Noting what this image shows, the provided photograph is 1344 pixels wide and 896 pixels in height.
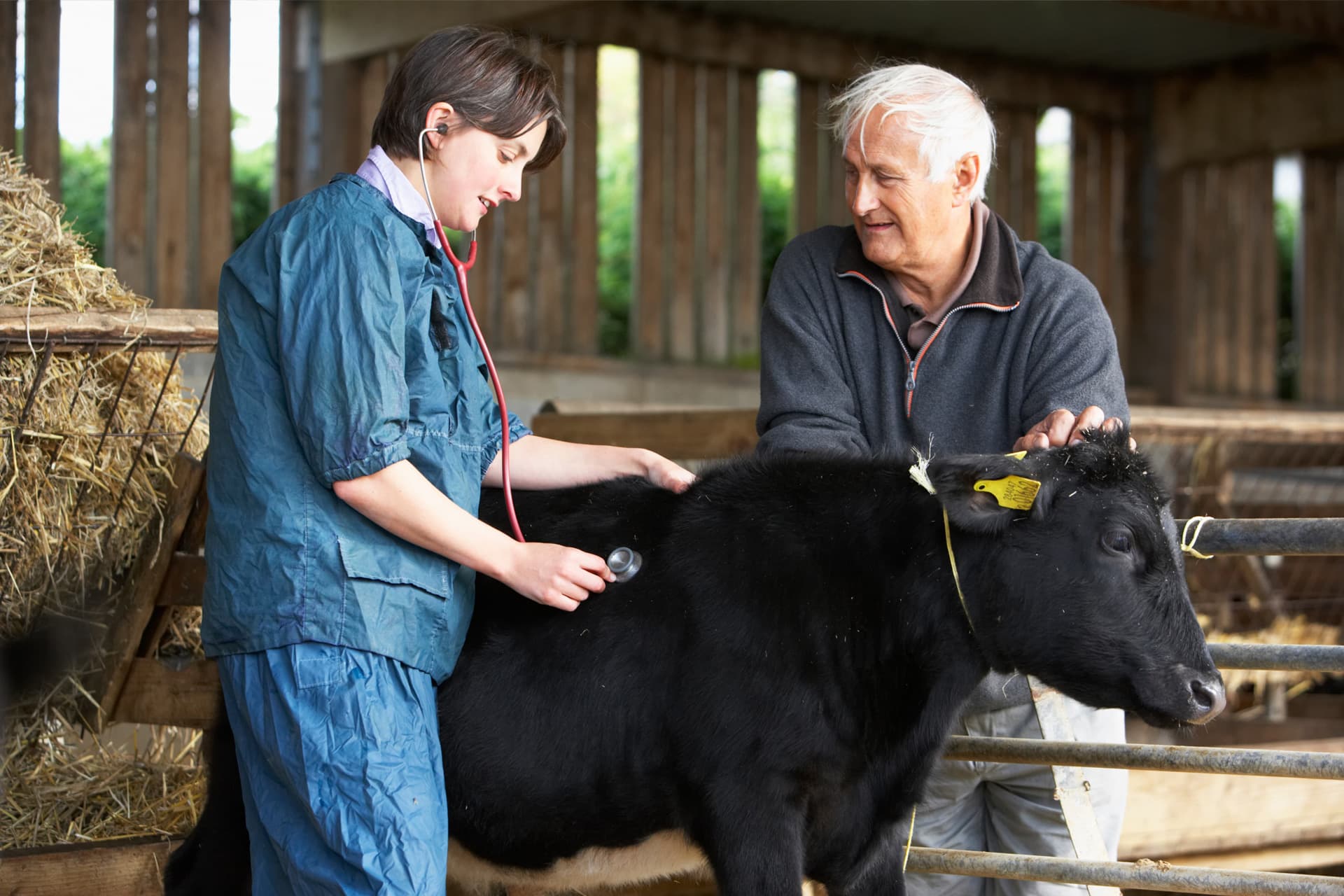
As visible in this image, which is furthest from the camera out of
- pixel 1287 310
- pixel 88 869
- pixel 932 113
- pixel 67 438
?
pixel 1287 310

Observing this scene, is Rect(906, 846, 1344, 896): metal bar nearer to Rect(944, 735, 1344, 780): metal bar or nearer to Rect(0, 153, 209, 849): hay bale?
Rect(944, 735, 1344, 780): metal bar

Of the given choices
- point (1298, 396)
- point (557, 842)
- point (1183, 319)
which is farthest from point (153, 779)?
point (1298, 396)

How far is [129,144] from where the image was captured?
7938 millimetres

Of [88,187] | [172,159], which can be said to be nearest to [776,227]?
[88,187]

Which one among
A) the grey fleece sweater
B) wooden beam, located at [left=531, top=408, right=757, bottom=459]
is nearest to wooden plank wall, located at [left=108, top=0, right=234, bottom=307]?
wooden beam, located at [left=531, top=408, right=757, bottom=459]

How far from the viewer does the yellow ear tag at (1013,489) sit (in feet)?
9.14

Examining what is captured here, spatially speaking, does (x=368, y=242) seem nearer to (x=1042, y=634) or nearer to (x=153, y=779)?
(x=1042, y=634)

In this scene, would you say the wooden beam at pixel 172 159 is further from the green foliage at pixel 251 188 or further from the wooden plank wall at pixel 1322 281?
the wooden plank wall at pixel 1322 281

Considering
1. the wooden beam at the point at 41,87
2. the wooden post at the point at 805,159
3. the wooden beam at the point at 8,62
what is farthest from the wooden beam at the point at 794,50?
the wooden beam at the point at 8,62

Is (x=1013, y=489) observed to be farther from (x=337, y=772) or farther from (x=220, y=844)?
(x=220, y=844)

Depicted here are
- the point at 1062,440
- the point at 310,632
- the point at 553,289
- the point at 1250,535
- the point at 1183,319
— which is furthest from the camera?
the point at 1183,319

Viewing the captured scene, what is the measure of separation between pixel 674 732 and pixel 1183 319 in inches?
391

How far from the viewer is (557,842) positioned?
2.96m

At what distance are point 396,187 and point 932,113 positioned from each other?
134 centimetres
